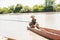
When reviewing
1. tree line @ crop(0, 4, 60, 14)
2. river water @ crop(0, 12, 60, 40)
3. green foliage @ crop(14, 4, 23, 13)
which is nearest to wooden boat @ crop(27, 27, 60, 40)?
river water @ crop(0, 12, 60, 40)

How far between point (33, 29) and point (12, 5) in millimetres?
31941

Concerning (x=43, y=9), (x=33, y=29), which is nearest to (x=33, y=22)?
(x=33, y=29)

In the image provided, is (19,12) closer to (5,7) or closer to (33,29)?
(5,7)

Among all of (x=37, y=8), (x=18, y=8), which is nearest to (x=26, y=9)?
(x=18, y=8)

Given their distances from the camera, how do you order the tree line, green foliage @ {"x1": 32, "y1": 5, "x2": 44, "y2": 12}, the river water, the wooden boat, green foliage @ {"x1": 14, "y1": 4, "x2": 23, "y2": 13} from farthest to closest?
green foliage @ {"x1": 14, "y1": 4, "x2": 23, "y2": 13}, green foliage @ {"x1": 32, "y1": 5, "x2": 44, "y2": 12}, the tree line, the river water, the wooden boat

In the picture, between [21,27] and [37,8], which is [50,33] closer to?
[21,27]

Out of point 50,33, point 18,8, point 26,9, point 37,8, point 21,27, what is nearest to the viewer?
point 50,33

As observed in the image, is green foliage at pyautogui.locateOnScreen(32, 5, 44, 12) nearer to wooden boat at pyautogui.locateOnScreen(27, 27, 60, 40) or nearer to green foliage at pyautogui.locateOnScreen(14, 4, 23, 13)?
green foliage at pyautogui.locateOnScreen(14, 4, 23, 13)

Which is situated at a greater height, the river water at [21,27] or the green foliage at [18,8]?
the river water at [21,27]

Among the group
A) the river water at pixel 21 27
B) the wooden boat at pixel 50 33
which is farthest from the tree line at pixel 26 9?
the wooden boat at pixel 50 33

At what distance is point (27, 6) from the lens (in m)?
44.2

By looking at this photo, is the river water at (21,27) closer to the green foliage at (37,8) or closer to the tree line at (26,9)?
the tree line at (26,9)

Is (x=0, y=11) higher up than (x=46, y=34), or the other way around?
(x=46, y=34)

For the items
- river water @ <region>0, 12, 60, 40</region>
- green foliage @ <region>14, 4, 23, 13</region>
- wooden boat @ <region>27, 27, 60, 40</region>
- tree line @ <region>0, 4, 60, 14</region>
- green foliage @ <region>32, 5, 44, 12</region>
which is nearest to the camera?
wooden boat @ <region>27, 27, 60, 40</region>
